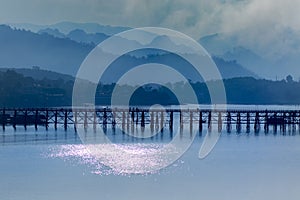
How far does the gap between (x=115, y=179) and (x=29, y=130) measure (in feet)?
145

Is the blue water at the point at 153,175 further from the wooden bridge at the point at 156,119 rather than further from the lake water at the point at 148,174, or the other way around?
the wooden bridge at the point at 156,119

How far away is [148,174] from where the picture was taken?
5372 cm

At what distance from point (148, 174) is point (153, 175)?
56 centimetres

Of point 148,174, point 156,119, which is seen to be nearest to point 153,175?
point 148,174

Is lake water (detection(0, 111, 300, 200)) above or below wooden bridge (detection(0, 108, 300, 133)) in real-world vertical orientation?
below

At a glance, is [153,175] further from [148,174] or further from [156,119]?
[156,119]

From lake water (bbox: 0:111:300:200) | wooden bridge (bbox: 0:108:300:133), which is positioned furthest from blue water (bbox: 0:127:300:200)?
wooden bridge (bbox: 0:108:300:133)

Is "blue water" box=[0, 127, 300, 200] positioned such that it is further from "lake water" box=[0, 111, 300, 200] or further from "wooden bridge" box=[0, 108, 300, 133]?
"wooden bridge" box=[0, 108, 300, 133]

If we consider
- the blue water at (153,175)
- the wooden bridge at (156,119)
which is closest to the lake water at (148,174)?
the blue water at (153,175)

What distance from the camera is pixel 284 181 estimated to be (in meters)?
51.3

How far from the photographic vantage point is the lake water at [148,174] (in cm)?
4609

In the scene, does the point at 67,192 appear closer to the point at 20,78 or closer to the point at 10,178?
the point at 10,178

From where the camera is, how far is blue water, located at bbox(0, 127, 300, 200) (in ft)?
151

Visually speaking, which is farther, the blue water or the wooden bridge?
the wooden bridge
